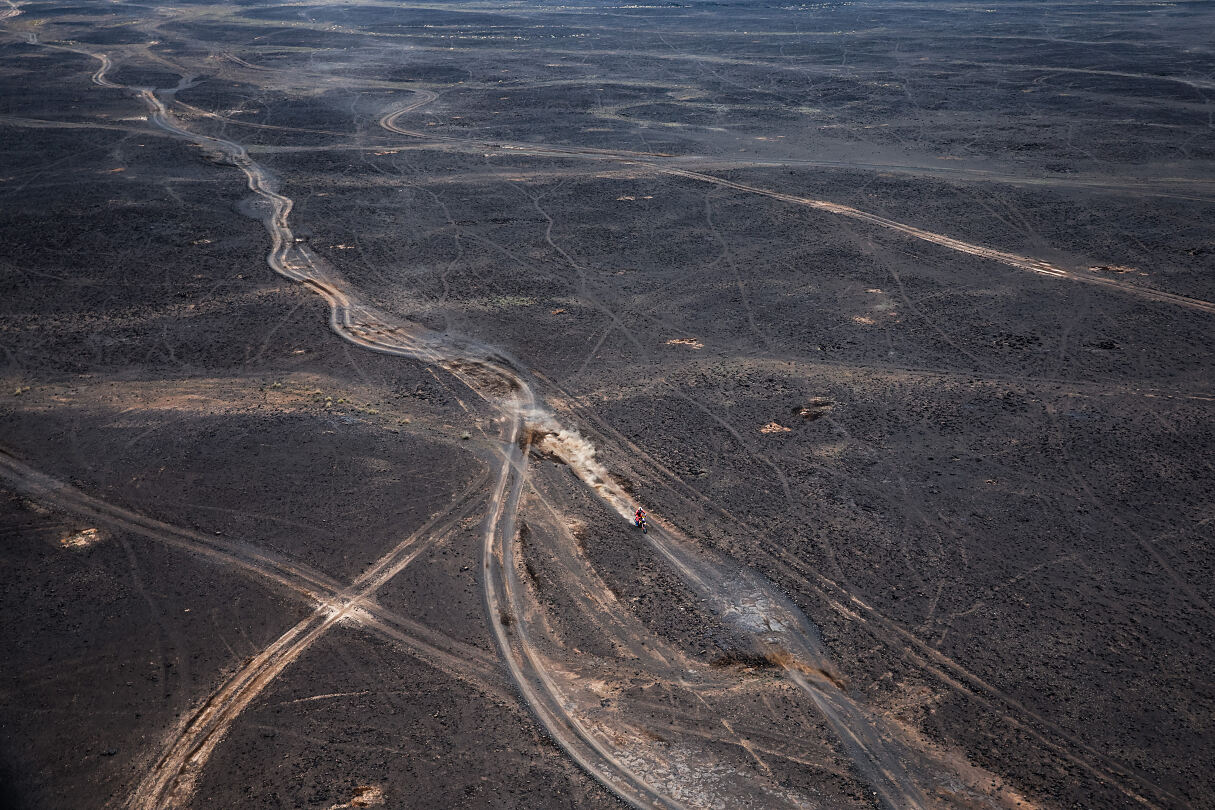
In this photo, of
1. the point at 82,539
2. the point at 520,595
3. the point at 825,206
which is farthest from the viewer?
the point at 825,206

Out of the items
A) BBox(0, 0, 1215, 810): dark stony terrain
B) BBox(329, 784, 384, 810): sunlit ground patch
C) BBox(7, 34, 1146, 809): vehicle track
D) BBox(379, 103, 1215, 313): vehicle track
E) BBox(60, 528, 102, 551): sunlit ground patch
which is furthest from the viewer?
BBox(379, 103, 1215, 313): vehicle track

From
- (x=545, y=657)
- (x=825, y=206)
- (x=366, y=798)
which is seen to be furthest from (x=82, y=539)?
(x=825, y=206)

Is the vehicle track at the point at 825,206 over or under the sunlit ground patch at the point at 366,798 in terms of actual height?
over

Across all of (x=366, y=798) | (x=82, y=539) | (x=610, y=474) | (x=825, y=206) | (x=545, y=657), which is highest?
(x=825, y=206)

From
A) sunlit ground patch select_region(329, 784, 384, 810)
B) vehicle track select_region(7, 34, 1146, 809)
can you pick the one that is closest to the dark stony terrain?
vehicle track select_region(7, 34, 1146, 809)

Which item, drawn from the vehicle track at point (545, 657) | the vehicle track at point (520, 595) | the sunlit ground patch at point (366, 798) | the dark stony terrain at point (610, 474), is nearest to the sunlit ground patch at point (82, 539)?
the dark stony terrain at point (610, 474)

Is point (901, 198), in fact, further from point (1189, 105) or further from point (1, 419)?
point (1, 419)

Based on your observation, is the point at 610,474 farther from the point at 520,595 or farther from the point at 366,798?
the point at 366,798

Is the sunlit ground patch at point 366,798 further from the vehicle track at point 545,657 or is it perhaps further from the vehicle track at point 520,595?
the vehicle track at point 520,595

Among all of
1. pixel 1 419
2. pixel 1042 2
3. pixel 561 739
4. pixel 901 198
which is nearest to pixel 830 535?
pixel 561 739

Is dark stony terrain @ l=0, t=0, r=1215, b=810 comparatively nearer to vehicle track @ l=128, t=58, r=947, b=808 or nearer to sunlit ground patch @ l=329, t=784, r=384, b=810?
vehicle track @ l=128, t=58, r=947, b=808

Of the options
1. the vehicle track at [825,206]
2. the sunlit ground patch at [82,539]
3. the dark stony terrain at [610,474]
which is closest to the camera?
the dark stony terrain at [610,474]
